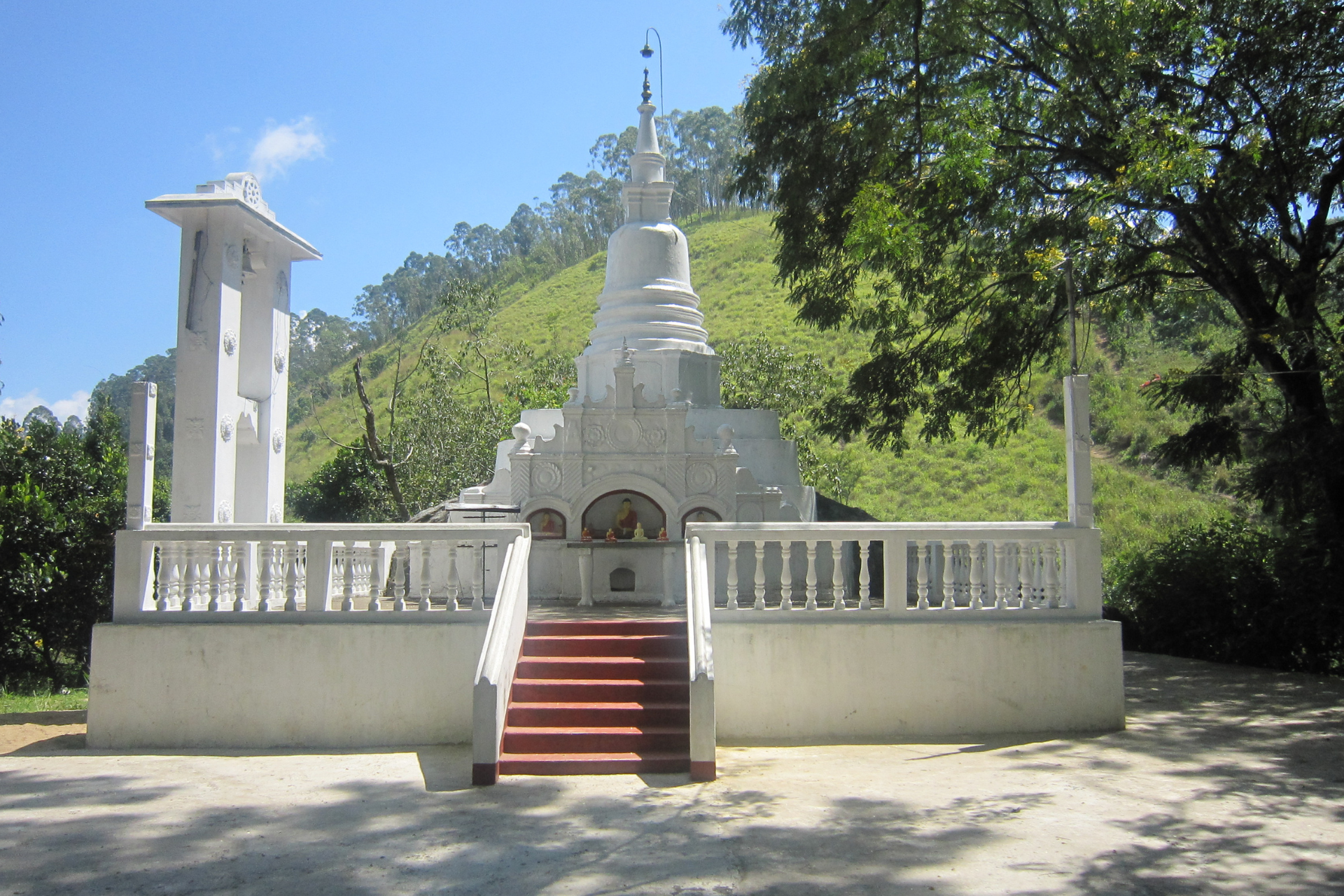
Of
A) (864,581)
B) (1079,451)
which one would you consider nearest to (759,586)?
(864,581)

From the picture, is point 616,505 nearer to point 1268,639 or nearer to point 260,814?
point 260,814

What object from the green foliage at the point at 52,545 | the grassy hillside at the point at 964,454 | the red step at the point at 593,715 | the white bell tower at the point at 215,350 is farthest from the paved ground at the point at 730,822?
the grassy hillside at the point at 964,454

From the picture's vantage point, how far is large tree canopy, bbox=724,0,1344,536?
36.2 ft

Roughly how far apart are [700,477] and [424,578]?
4307mm

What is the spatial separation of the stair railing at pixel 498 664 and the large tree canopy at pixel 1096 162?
501 centimetres

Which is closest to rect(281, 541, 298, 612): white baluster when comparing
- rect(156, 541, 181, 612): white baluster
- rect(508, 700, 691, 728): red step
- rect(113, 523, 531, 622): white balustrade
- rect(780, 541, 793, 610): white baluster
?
rect(113, 523, 531, 622): white balustrade

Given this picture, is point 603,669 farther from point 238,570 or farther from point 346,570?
point 238,570

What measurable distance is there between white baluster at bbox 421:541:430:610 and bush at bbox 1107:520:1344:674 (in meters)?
10.3

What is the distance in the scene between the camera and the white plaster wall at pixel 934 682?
28.8ft

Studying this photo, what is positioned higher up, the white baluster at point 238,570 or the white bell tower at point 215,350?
the white bell tower at point 215,350

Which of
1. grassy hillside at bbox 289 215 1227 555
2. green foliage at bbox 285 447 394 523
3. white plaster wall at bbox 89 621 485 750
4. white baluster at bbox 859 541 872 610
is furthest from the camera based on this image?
grassy hillside at bbox 289 215 1227 555

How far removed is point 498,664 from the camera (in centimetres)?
775

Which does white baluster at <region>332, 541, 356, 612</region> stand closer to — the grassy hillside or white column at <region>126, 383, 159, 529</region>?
white column at <region>126, 383, 159, 529</region>

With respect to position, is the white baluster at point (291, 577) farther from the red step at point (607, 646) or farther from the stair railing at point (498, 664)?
the red step at point (607, 646)
